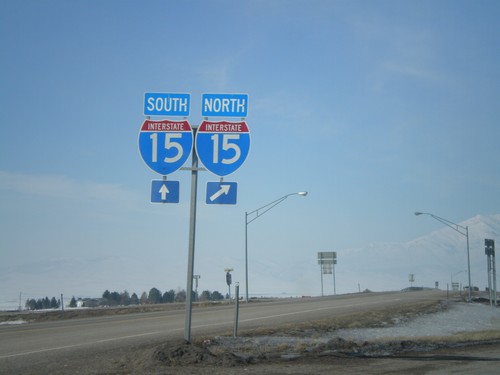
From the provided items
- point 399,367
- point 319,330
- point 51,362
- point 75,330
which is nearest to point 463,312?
point 319,330

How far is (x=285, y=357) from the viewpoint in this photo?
12.2 meters

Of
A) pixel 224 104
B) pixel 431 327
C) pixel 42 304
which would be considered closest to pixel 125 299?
pixel 42 304

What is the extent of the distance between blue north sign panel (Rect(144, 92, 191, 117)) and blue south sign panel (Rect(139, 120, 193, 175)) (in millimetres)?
193

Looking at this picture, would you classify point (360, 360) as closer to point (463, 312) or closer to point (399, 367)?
point (399, 367)

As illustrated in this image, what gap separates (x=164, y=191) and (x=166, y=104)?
183 cm

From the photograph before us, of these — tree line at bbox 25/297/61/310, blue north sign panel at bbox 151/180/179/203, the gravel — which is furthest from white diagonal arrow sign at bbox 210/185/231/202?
tree line at bbox 25/297/61/310

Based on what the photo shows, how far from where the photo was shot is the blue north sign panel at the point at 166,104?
41.2 ft

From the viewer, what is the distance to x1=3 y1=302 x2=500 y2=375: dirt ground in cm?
1059

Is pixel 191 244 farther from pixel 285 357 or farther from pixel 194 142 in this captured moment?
pixel 285 357

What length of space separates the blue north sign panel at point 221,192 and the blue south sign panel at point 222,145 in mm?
236

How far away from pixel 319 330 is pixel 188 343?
7.78m

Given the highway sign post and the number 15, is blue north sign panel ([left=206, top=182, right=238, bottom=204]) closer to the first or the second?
the highway sign post

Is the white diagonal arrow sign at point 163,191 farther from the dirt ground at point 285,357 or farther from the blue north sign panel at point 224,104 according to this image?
the dirt ground at point 285,357

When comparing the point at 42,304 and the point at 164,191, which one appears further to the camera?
the point at 42,304
